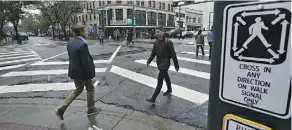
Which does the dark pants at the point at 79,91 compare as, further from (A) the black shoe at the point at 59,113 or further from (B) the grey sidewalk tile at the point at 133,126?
(B) the grey sidewalk tile at the point at 133,126

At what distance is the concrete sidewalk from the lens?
421 cm

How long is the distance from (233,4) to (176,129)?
11.0 feet

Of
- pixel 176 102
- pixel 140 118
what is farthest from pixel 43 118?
pixel 176 102

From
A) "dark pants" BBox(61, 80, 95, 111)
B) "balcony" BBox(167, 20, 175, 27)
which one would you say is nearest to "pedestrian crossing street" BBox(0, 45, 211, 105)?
"dark pants" BBox(61, 80, 95, 111)

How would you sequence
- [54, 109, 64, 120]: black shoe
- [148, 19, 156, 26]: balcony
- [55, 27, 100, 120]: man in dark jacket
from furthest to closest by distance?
[148, 19, 156, 26]: balcony, [54, 109, 64, 120]: black shoe, [55, 27, 100, 120]: man in dark jacket

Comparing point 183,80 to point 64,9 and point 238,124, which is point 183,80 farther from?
point 64,9

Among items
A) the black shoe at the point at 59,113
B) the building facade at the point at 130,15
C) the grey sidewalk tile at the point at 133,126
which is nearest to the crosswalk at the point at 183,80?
the grey sidewalk tile at the point at 133,126

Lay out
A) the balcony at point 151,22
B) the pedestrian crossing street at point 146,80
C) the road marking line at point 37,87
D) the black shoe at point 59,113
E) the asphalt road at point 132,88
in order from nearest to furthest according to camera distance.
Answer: the black shoe at point 59,113, the asphalt road at point 132,88, the pedestrian crossing street at point 146,80, the road marking line at point 37,87, the balcony at point 151,22

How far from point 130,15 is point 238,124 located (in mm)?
49355

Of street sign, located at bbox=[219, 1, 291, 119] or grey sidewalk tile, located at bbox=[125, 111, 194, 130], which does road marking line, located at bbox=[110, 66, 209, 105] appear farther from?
street sign, located at bbox=[219, 1, 291, 119]

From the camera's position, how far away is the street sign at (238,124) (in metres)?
0.97

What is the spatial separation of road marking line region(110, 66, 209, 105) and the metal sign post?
4351 millimetres

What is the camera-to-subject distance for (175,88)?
6.46 m

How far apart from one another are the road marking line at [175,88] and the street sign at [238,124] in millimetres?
4311
